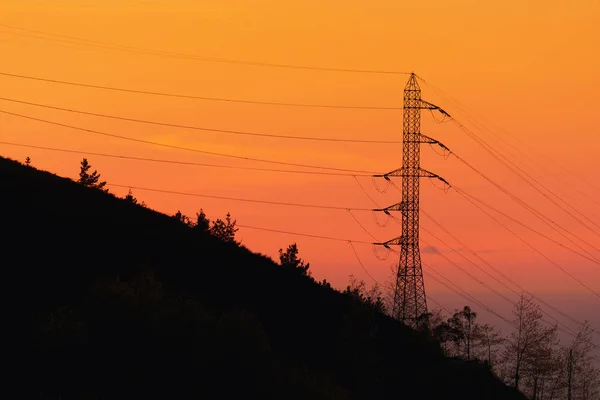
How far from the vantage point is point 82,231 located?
9469 centimetres

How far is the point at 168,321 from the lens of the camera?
62906 millimetres

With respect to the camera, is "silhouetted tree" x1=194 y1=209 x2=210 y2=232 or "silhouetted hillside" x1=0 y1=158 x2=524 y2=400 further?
"silhouetted tree" x1=194 y1=209 x2=210 y2=232

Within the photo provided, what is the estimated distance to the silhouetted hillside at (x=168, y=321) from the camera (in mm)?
58531

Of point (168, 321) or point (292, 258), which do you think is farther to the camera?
point (292, 258)

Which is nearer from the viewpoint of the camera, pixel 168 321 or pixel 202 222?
pixel 168 321

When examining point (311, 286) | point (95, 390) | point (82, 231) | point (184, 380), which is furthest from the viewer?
point (311, 286)

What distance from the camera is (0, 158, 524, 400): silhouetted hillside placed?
2304 inches

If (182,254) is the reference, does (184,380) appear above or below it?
below

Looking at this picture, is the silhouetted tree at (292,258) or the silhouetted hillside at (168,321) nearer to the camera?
the silhouetted hillside at (168,321)

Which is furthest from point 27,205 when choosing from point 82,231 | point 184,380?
point 184,380

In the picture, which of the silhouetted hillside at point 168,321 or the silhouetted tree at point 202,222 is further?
the silhouetted tree at point 202,222

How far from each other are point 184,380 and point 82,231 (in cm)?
3689

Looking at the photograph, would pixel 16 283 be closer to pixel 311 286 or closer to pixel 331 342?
pixel 331 342

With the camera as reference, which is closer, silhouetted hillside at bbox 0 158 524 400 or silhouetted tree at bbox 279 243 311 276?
silhouetted hillside at bbox 0 158 524 400
